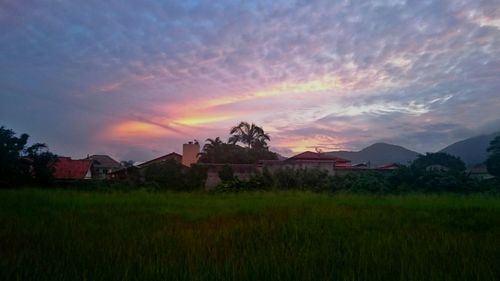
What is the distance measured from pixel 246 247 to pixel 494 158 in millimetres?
26777

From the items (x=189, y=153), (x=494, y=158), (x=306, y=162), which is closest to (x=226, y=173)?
(x=306, y=162)

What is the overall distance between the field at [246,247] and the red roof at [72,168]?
78.2 ft

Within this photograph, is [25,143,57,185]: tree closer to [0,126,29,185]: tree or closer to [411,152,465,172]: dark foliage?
[0,126,29,185]: tree

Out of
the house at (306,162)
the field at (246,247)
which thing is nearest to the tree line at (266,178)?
the house at (306,162)

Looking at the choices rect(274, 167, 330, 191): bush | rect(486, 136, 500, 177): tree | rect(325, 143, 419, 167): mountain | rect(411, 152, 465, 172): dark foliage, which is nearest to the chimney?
rect(274, 167, 330, 191): bush

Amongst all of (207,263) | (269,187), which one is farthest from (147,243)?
(269,187)

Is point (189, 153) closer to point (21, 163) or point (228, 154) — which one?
point (228, 154)

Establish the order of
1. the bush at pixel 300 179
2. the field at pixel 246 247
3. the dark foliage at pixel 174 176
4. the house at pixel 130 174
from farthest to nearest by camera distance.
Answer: the house at pixel 130 174, the dark foliage at pixel 174 176, the bush at pixel 300 179, the field at pixel 246 247

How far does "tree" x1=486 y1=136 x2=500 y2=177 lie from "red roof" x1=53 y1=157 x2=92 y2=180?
2953 centimetres

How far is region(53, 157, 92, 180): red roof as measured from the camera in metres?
30.6

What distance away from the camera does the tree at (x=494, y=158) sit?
85.1 feet

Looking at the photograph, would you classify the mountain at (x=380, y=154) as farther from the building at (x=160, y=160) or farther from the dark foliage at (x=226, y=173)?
the dark foliage at (x=226, y=173)

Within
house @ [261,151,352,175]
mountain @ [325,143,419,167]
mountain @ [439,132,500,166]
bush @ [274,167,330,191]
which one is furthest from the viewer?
mountain @ [325,143,419,167]

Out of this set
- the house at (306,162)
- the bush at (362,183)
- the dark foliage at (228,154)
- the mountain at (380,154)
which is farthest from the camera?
the mountain at (380,154)
